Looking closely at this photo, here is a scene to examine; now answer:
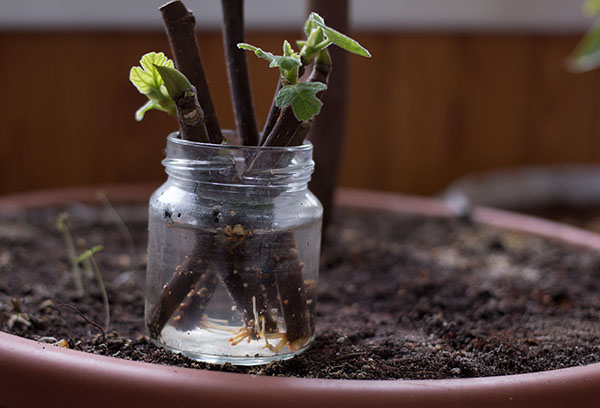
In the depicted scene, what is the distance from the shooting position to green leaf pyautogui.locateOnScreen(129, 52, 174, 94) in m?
0.61

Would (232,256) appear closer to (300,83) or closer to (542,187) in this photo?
(300,83)

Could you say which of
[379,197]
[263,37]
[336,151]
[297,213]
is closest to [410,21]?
[263,37]

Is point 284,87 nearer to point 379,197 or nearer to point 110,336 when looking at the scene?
point 110,336

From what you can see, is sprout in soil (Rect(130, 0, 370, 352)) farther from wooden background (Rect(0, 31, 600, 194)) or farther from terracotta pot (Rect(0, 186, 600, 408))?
wooden background (Rect(0, 31, 600, 194))

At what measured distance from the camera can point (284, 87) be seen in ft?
1.92

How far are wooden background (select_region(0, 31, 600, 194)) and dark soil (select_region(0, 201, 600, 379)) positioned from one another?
1.94 feet

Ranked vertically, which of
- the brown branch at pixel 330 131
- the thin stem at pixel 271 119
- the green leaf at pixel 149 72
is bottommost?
the brown branch at pixel 330 131

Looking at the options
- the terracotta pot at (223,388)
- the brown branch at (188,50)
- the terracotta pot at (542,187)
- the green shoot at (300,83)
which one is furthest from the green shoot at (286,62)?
the terracotta pot at (542,187)

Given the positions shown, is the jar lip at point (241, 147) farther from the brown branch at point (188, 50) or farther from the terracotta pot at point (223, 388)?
the terracotta pot at point (223, 388)

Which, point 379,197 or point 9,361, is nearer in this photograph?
point 9,361

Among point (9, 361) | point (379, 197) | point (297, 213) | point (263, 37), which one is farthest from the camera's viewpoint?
point (263, 37)

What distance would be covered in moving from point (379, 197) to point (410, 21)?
1.03 metres

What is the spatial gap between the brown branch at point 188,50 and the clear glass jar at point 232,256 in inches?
2.1

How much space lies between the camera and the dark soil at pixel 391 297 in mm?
677
